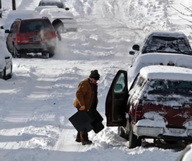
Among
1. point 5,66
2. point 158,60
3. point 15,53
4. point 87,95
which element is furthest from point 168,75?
point 15,53

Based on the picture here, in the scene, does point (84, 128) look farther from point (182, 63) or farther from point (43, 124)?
point (182, 63)

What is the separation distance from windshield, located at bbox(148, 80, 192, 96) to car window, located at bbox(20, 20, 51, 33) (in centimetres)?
1836

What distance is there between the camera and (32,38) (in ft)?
94.5

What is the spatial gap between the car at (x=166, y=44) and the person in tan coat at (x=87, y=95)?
657 cm

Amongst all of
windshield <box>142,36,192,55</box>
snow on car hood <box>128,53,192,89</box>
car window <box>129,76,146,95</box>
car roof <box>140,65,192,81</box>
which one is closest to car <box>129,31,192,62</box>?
windshield <box>142,36,192,55</box>

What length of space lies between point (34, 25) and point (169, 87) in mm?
18829

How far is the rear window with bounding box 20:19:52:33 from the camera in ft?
95.9

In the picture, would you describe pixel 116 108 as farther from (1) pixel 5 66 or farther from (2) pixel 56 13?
(2) pixel 56 13

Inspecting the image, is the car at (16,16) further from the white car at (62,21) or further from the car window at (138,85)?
the car window at (138,85)

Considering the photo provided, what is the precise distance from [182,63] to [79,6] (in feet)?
156

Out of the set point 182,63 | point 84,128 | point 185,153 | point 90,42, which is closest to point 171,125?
point 84,128

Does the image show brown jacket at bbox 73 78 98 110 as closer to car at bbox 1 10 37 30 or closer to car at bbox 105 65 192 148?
car at bbox 105 65 192 148

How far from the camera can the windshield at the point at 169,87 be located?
11211 mm

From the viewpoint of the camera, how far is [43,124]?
47.6 ft
